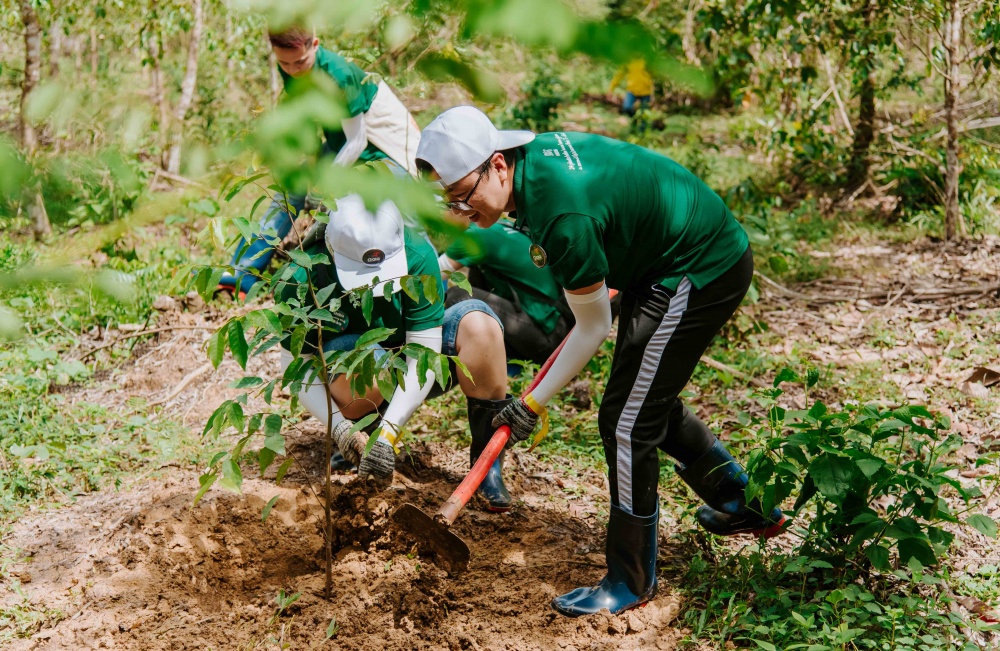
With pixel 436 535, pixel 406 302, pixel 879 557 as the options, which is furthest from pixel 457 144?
pixel 879 557

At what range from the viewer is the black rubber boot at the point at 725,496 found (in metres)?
2.60

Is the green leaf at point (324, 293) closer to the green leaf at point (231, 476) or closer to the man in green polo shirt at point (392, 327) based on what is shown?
the man in green polo shirt at point (392, 327)

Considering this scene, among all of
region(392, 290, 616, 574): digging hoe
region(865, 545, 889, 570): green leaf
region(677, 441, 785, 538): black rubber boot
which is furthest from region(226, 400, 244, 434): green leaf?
region(865, 545, 889, 570): green leaf

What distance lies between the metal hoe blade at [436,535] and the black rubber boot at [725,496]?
0.74 meters

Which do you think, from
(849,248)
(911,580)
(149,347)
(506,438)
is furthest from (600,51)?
(849,248)

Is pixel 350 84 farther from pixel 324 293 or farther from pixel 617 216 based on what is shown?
pixel 617 216

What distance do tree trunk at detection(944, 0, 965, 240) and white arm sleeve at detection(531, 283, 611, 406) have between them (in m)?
3.76

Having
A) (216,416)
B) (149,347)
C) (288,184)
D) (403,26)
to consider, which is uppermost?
(403,26)

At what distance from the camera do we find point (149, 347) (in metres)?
4.34

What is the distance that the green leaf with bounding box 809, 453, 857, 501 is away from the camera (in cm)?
218

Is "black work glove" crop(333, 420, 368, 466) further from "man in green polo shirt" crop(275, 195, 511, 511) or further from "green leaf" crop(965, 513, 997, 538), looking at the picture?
"green leaf" crop(965, 513, 997, 538)

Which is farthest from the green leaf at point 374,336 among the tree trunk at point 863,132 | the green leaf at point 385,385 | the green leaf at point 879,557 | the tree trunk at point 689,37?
the tree trunk at point 863,132

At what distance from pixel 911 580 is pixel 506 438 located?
121cm

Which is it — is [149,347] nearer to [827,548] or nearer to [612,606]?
[612,606]
